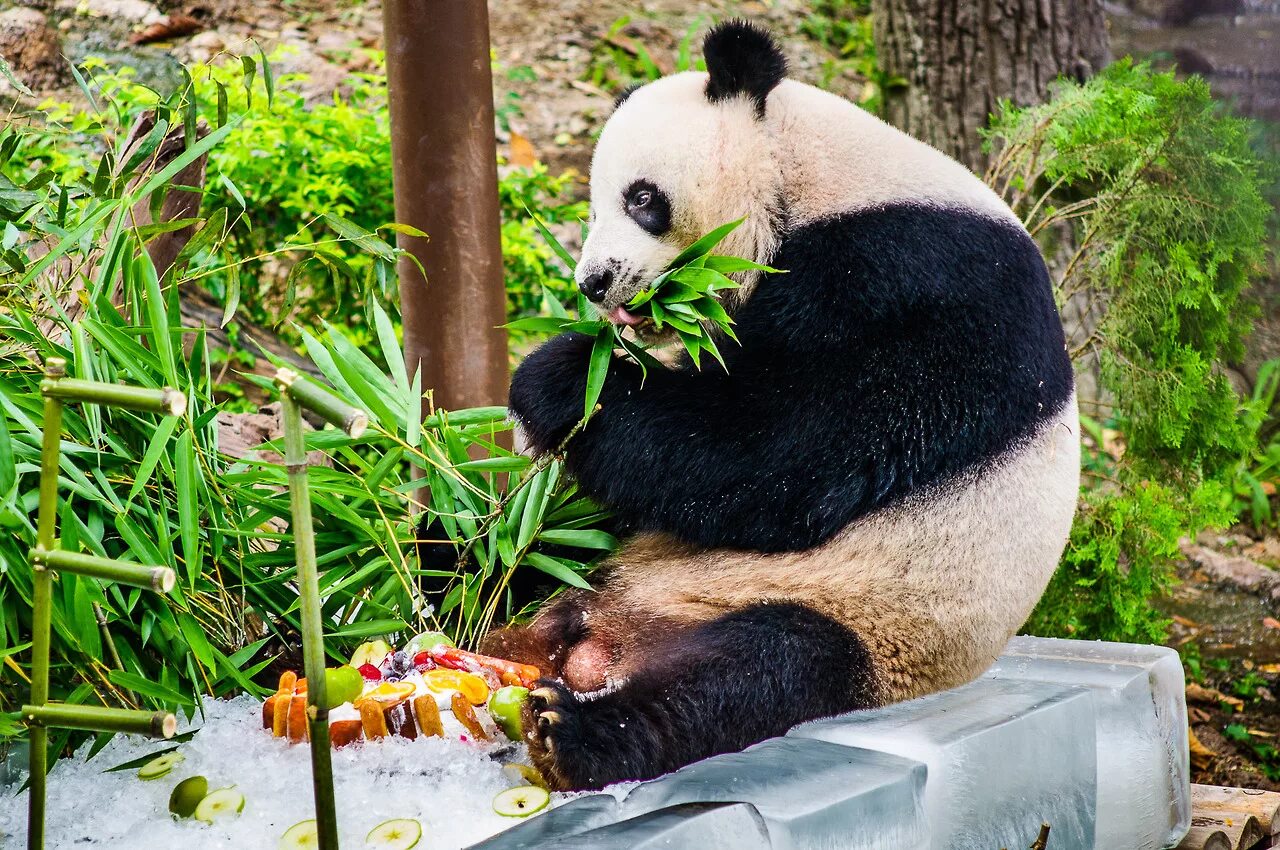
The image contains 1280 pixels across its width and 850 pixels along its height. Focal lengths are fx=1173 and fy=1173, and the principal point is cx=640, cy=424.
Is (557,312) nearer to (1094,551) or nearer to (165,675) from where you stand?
(165,675)

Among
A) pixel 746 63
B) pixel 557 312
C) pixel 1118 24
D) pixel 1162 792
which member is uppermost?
pixel 1118 24

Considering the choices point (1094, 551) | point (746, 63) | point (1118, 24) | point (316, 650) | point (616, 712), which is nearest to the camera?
point (316, 650)

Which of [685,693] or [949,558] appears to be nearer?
[685,693]

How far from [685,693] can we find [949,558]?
0.58 metres

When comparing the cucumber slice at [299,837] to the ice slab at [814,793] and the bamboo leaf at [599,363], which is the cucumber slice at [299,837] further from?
the bamboo leaf at [599,363]

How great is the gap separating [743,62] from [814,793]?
1431mm

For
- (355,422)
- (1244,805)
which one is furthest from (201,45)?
(1244,805)

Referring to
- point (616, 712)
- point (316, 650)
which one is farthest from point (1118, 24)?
point (316, 650)

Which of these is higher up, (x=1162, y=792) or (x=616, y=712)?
(x=616, y=712)

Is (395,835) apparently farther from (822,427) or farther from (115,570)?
(822,427)

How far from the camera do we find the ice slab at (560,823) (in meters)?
1.56

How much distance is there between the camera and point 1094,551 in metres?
3.50

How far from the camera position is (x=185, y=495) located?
76.7 inches

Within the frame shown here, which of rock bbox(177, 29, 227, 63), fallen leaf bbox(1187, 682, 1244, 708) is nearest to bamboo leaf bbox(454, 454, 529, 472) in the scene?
fallen leaf bbox(1187, 682, 1244, 708)
